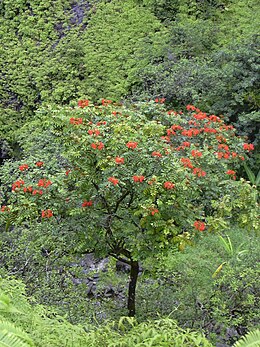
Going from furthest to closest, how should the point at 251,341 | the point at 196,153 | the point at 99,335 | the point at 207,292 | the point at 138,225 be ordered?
the point at 196,153 → the point at 207,292 → the point at 138,225 → the point at 99,335 → the point at 251,341

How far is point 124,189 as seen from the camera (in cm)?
534

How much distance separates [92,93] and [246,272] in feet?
23.0

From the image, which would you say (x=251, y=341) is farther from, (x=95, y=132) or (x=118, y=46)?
(x=118, y=46)

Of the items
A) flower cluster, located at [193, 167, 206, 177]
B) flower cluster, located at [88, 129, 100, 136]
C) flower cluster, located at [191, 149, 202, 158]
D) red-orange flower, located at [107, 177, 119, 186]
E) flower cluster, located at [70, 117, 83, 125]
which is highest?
flower cluster, located at [88, 129, 100, 136]

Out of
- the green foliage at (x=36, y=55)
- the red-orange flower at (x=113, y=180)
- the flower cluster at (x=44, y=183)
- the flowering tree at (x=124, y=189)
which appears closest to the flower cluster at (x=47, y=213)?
the flowering tree at (x=124, y=189)

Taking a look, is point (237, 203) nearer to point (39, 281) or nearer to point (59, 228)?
point (59, 228)

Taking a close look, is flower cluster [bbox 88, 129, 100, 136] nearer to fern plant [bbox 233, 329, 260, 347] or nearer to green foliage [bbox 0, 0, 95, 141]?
fern plant [bbox 233, 329, 260, 347]

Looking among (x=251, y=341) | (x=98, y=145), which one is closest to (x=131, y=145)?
(x=98, y=145)

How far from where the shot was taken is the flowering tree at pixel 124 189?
5.11m

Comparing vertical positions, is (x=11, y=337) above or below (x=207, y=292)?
above

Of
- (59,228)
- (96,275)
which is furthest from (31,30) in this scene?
(59,228)

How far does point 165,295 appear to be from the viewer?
612 cm

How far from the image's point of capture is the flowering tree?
201 inches

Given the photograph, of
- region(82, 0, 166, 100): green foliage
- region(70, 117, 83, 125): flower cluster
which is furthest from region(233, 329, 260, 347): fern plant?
region(82, 0, 166, 100): green foliage
